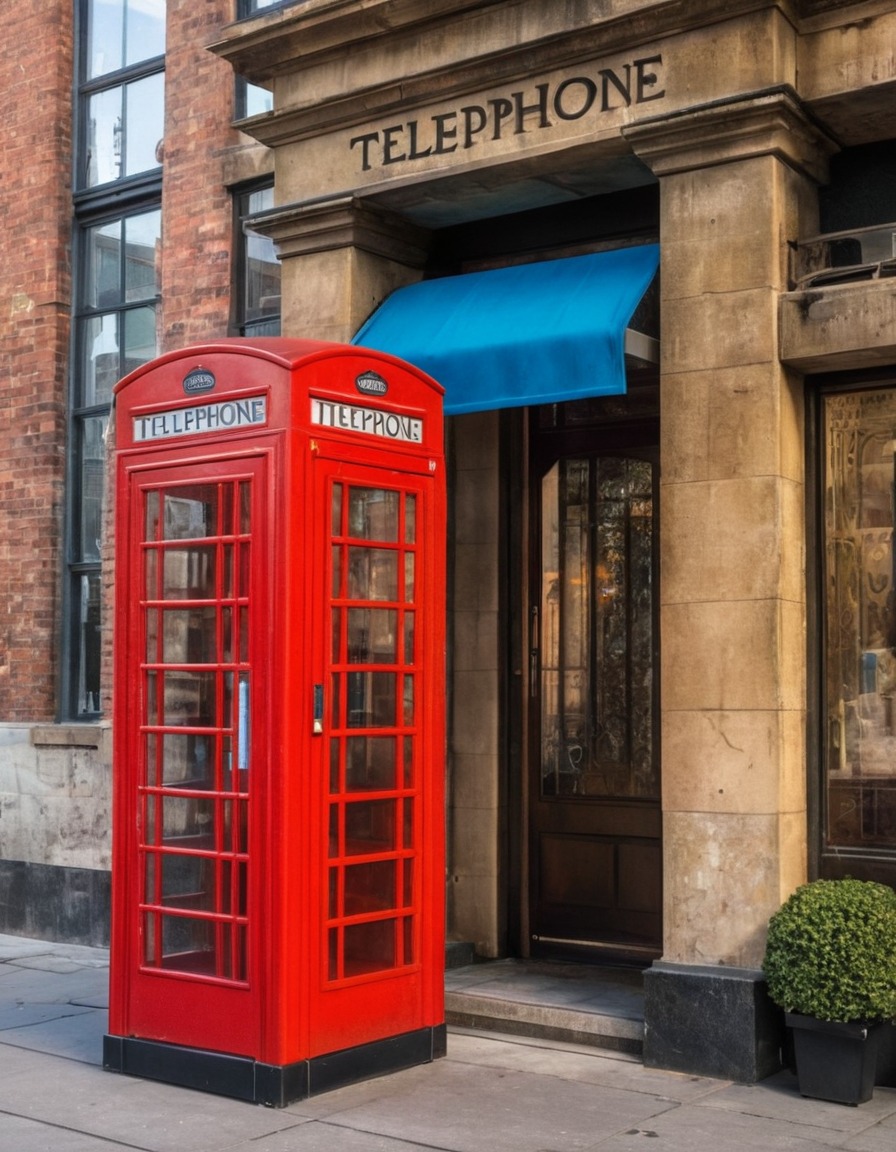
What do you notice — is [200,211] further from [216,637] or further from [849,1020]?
[849,1020]

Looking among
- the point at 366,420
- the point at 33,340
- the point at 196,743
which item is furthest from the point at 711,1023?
the point at 33,340

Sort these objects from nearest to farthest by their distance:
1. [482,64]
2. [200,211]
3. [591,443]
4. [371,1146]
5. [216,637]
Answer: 1. [371,1146]
2. [216,637]
3. [482,64]
4. [591,443]
5. [200,211]

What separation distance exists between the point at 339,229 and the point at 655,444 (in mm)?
2274

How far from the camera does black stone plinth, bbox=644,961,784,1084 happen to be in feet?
22.7

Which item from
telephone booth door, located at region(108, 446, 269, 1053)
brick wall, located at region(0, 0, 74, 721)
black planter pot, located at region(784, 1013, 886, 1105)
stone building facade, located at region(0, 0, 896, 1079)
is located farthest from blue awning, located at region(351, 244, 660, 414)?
brick wall, located at region(0, 0, 74, 721)

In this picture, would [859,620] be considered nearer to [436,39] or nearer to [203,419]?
[203,419]

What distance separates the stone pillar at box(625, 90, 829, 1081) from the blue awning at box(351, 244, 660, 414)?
0.32 meters

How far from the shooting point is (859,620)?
7.44 m

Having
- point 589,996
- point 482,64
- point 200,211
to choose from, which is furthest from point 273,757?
point 200,211

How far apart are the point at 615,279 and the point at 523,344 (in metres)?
0.61

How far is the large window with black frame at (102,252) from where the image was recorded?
11.6 m

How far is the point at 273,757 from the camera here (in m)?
6.62

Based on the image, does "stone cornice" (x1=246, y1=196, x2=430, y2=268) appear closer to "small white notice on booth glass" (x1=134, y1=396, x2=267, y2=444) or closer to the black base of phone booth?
"small white notice on booth glass" (x1=134, y1=396, x2=267, y2=444)

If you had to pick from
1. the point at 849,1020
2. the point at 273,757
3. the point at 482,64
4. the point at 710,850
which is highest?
the point at 482,64
